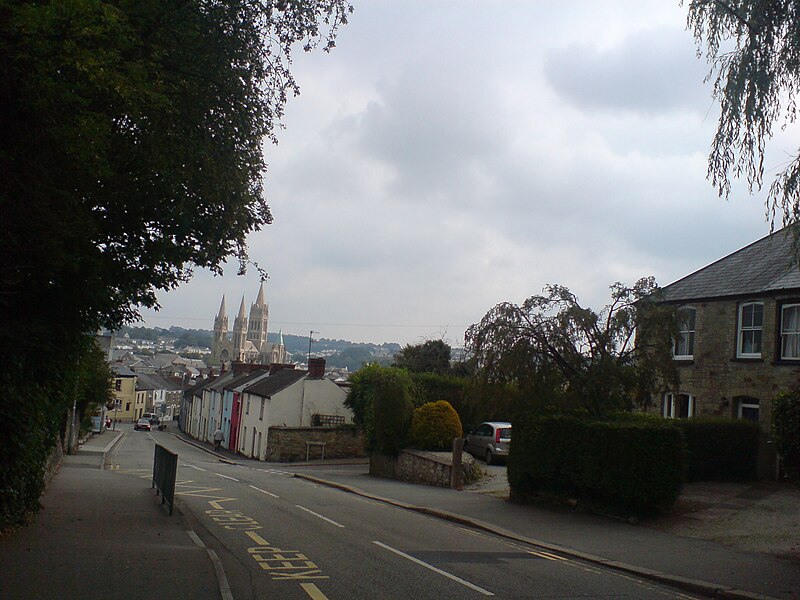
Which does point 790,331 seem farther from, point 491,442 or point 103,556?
point 103,556

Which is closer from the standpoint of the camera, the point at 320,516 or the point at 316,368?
the point at 320,516

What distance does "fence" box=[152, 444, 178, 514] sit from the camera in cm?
1570

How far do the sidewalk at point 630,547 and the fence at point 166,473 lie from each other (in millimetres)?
6419

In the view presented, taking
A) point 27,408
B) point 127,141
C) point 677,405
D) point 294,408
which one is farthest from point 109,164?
point 294,408

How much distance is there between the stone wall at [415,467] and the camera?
2611cm

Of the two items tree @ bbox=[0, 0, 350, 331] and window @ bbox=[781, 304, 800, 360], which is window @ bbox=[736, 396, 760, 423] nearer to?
window @ bbox=[781, 304, 800, 360]

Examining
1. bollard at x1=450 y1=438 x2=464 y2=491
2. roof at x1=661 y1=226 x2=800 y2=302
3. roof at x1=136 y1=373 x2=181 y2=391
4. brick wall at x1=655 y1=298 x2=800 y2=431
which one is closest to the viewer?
brick wall at x1=655 y1=298 x2=800 y2=431

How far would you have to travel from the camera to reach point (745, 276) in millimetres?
24516

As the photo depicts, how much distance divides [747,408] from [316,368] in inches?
1337

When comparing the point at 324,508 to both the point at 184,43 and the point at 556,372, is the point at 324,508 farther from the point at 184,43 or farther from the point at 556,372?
the point at 184,43

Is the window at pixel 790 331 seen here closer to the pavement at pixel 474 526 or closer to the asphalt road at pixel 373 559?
the pavement at pixel 474 526

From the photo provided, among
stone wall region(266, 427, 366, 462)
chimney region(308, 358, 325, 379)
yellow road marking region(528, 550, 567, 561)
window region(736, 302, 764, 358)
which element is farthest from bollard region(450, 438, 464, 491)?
chimney region(308, 358, 325, 379)

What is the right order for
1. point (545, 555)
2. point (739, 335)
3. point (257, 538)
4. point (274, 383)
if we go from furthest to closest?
point (274, 383)
point (739, 335)
point (257, 538)
point (545, 555)

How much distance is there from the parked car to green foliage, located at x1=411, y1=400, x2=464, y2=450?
0.93 metres
